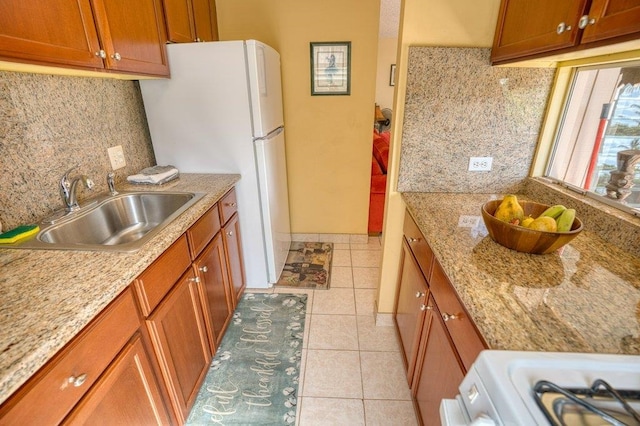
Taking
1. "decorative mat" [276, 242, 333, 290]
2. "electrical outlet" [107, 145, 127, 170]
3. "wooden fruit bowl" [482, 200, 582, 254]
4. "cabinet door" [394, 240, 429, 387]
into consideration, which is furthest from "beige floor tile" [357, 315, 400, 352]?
"electrical outlet" [107, 145, 127, 170]

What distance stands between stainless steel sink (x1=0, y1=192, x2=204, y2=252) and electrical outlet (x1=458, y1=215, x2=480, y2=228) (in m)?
1.17

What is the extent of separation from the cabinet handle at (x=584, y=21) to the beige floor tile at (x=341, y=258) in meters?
2.10

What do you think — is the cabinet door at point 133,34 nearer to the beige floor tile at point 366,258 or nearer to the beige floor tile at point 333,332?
the beige floor tile at point 333,332

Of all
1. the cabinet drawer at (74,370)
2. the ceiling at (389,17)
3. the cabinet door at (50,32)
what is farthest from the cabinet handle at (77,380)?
the ceiling at (389,17)

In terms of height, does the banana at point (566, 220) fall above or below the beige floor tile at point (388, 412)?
above

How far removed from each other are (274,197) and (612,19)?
6.02 ft

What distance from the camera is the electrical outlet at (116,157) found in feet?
5.38

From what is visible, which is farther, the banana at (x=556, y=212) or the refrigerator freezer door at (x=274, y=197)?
the refrigerator freezer door at (x=274, y=197)

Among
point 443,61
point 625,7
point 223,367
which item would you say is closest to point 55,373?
point 223,367

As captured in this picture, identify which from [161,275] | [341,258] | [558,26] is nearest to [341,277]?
[341,258]

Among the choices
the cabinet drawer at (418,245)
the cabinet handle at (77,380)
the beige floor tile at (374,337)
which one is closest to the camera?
the cabinet handle at (77,380)

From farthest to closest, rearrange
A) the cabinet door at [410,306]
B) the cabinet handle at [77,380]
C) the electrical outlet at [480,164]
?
the electrical outlet at [480,164], the cabinet door at [410,306], the cabinet handle at [77,380]

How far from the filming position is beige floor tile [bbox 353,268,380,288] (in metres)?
2.35

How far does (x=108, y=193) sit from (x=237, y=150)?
0.72m
